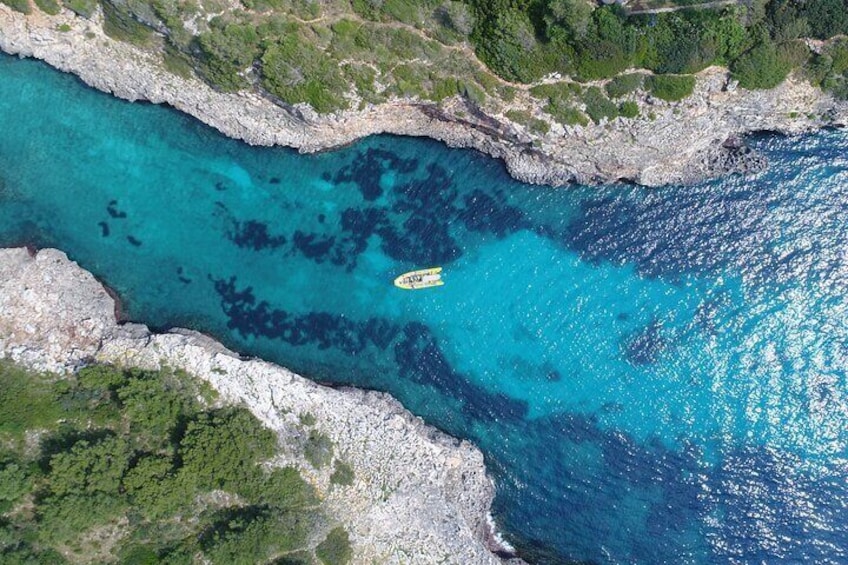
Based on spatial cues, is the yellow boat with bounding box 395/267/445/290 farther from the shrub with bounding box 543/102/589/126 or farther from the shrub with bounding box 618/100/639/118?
the shrub with bounding box 618/100/639/118

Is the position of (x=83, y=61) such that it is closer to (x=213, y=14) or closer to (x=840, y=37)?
(x=213, y=14)

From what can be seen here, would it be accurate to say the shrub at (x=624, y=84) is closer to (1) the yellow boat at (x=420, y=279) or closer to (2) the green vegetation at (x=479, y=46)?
(2) the green vegetation at (x=479, y=46)

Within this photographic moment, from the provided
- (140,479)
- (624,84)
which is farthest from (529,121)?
(140,479)

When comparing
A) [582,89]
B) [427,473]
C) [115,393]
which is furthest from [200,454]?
[582,89]

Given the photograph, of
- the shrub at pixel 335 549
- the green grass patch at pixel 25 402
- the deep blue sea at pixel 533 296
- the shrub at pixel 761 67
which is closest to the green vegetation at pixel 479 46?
the shrub at pixel 761 67

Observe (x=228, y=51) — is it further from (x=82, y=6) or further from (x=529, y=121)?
(x=529, y=121)

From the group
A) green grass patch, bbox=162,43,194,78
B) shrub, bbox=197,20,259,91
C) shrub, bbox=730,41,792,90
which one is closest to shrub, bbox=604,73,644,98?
shrub, bbox=730,41,792,90
